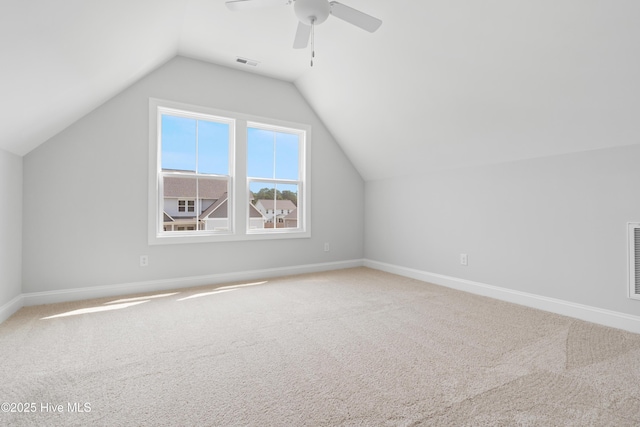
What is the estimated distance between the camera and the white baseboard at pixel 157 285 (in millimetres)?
2902

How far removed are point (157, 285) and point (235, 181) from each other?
1486mm

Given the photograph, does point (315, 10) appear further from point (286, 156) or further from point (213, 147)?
point (286, 156)

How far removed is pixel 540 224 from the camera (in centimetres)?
284

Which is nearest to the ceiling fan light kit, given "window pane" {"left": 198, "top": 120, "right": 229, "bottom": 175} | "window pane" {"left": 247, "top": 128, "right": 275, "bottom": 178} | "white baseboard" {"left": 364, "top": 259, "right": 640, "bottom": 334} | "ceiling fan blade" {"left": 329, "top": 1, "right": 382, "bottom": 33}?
"ceiling fan blade" {"left": 329, "top": 1, "right": 382, "bottom": 33}

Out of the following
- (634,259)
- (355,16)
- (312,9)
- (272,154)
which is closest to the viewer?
(312,9)

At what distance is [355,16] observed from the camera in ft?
6.92

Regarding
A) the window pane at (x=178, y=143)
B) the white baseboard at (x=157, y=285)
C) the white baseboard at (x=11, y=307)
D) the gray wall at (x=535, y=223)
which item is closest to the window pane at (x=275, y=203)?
the white baseboard at (x=157, y=285)

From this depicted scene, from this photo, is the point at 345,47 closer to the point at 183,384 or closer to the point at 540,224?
the point at 540,224

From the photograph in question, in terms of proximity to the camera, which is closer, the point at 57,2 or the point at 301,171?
the point at 57,2

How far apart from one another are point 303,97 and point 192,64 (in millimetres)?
1481

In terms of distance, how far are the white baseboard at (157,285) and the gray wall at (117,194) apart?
0.06 m

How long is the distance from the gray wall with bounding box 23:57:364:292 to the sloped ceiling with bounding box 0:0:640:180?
0.19 metres

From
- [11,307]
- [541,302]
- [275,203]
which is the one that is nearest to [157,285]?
[11,307]

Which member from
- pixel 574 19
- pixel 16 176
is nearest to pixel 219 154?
pixel 16 176
